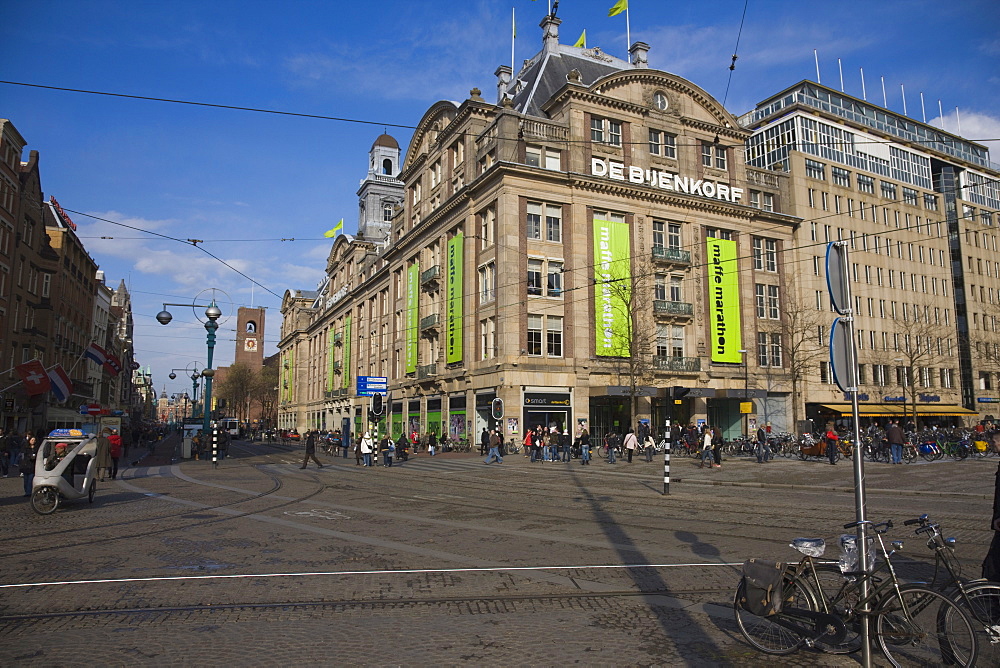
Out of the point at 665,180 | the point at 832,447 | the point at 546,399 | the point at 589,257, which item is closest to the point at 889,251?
the point at 665,180

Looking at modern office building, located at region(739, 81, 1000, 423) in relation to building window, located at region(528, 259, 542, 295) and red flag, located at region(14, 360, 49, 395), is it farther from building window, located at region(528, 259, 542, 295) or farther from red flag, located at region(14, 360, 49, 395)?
red flag, located at region(14, 360, 49, 395)

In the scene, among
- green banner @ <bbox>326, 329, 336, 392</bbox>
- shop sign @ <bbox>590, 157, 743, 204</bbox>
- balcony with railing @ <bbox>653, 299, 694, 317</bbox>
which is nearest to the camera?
shop sign @ <bbox>590, 157, 743, 204</bbox>

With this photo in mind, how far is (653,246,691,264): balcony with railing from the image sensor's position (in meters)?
43.2

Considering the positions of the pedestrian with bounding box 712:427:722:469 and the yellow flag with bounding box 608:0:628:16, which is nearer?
the pedestrian with bounding box 712:427:722:469

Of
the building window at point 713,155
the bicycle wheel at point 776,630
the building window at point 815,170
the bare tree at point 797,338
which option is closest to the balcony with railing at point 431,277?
the building window at point 713,155

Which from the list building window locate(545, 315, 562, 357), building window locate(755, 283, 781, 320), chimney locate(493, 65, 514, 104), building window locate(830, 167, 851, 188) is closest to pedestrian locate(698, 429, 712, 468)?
A: building window locate(545, 315, 562, 357)

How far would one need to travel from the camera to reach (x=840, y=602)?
5.05 m

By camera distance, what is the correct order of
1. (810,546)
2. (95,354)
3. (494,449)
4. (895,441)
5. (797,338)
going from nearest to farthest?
(810,546), (895,441), (494,449), (95,354), (797,338)

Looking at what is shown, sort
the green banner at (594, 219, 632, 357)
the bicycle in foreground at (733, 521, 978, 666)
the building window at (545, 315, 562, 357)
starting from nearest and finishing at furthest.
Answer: the bicycle in foreground at (733, 521, 978, 666) < the building window at (545, 315, 562, 357) < the green banner at (594, 219, 632, 357)

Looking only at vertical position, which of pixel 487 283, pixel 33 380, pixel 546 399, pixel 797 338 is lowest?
pixel 546 399

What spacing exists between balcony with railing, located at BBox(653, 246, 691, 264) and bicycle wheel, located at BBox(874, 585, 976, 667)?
39.3 m

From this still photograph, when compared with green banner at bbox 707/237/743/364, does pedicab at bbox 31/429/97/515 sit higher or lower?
lower

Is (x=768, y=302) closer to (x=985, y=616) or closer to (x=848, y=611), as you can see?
(x=848, y=611)

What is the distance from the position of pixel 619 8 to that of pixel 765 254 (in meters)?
20.6
